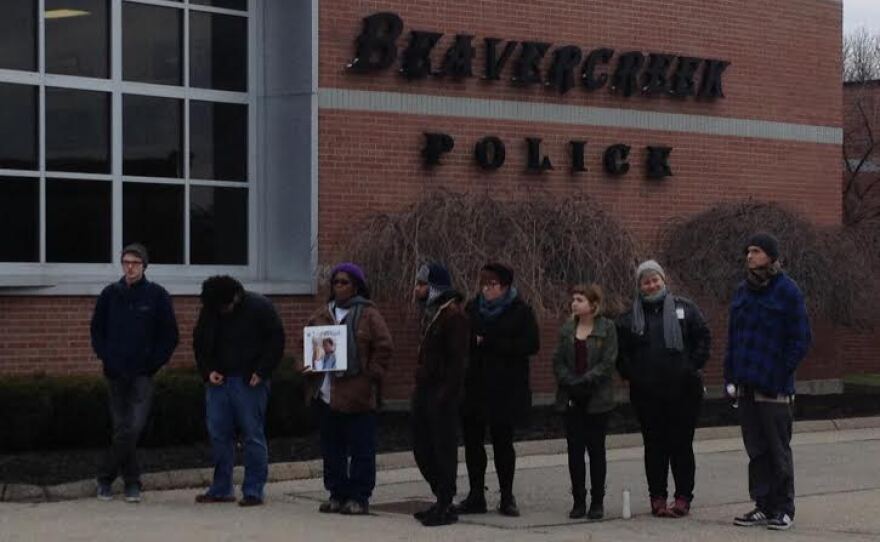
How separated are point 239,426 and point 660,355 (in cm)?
336

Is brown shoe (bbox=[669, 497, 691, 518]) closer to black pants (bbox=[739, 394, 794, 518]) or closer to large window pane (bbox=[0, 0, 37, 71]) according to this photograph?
black pants (bbox=[739, 394, 794, 518])

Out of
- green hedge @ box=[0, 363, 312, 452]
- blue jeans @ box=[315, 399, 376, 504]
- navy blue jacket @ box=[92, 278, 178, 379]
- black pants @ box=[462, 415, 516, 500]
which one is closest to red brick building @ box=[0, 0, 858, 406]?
green hedge @ box=[0, 363, 312, 452]

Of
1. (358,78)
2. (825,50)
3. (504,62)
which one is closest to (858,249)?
(825,50)

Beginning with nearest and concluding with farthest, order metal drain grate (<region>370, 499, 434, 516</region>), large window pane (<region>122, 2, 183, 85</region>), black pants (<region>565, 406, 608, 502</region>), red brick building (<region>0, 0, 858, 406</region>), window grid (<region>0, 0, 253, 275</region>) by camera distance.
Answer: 1. black pants (<region>565, 406, 608, 502</region>)
2. metal drain grate (<region>370, 499, 434, 516</region>)
3. window grid (<region>0, 0, 253, 275</region>)
4. red brick building (<region>0, 0, 858, 406</region>)
5. large window pane (<region>122, 2, 183, 85</region>)

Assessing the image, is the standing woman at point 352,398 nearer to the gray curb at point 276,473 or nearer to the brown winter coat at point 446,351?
the brown winter coat at point 446,351

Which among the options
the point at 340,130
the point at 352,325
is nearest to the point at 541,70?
the point at 340,130

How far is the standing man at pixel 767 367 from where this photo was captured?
12.6 meters

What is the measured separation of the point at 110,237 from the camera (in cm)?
2086

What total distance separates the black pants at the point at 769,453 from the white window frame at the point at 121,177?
9.28 m

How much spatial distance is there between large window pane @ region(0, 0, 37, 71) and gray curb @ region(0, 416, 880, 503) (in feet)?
21.6

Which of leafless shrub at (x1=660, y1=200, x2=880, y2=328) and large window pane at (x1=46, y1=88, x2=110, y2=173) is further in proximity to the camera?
leafless shrub at (x1=660, y1=200, x2=880, y2=328)

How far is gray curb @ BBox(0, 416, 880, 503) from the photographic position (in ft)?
46.9

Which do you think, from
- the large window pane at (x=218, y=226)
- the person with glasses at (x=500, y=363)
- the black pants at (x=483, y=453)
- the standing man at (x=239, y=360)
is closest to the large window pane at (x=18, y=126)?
the large window pane at (x=218, y=226)

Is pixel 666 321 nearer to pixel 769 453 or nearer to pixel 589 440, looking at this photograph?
pixel 589 440
